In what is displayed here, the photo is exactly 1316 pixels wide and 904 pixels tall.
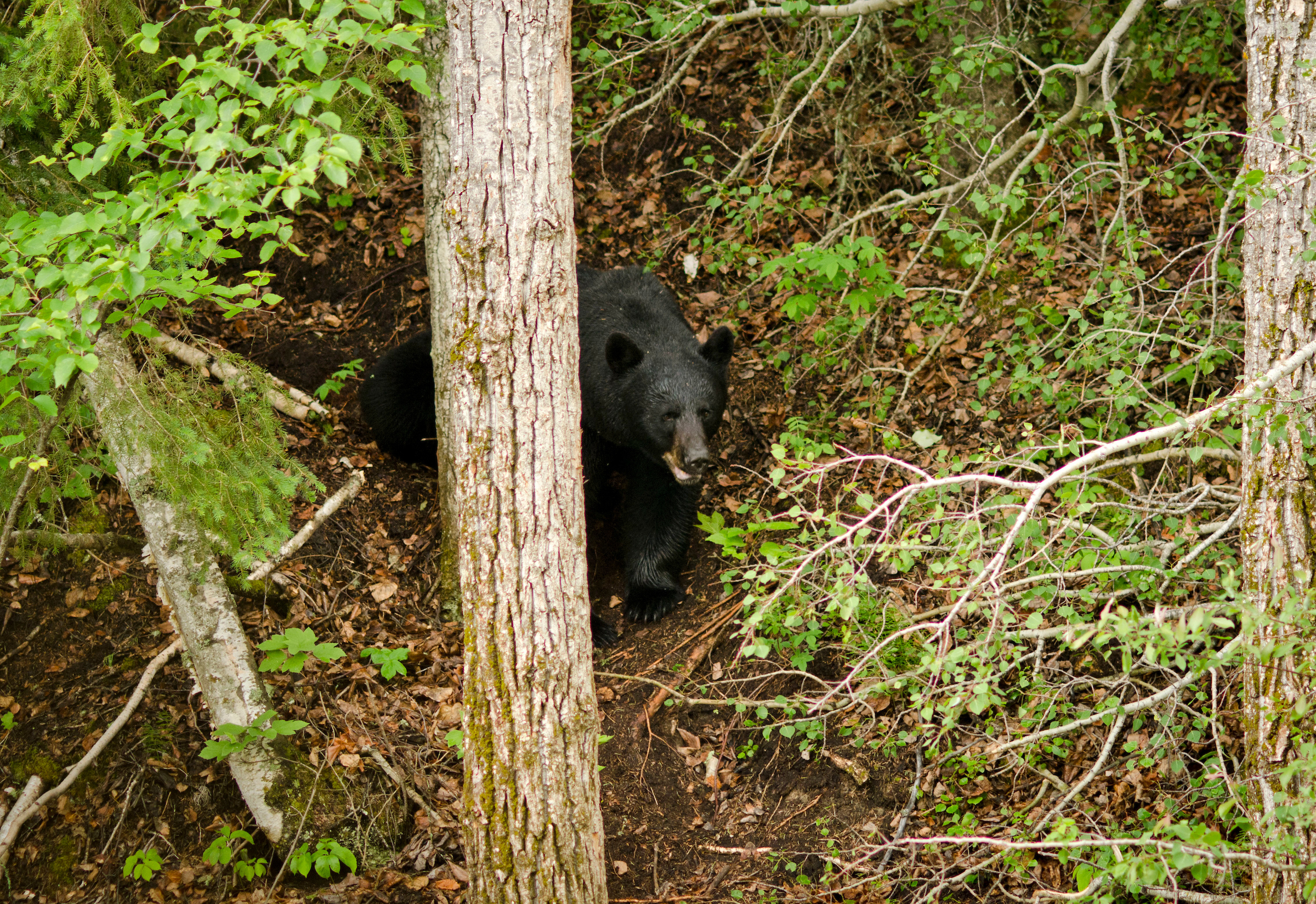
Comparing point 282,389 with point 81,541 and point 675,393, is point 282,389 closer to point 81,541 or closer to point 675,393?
point 81,541

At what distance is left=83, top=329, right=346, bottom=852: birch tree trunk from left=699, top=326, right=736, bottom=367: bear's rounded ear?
2856mm

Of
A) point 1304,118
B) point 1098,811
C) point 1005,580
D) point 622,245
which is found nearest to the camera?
point 1304,118

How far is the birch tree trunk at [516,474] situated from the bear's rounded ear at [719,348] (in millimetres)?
2324

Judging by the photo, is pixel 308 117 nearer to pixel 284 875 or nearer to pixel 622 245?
pixel 284 875

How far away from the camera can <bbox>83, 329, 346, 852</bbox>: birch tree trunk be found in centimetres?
431

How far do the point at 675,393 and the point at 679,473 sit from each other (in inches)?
18.2

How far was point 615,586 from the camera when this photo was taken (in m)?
6.30

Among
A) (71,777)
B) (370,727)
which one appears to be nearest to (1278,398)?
(370,727)

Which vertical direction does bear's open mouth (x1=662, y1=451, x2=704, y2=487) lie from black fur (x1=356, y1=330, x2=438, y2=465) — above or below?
below

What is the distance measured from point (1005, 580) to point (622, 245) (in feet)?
14.6

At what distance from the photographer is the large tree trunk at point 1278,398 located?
289cm

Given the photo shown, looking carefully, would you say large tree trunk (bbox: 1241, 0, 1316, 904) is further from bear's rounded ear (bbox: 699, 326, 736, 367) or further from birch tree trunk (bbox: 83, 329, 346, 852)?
birch tree trunk (bbox: 83, 329, 346, 852)

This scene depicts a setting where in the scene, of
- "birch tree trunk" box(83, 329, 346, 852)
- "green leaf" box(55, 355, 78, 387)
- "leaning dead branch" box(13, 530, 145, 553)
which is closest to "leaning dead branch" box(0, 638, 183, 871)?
"birch tree trunk" box(83, 329, 346, 852)

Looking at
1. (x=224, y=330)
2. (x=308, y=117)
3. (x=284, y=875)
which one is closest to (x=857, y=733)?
(x=284, y=875)
